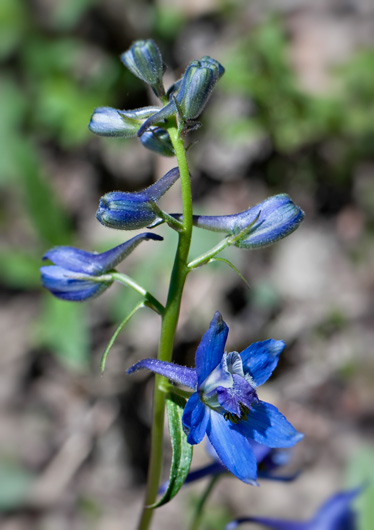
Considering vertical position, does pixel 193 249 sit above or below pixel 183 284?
above

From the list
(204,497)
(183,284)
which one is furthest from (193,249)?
(183,284)

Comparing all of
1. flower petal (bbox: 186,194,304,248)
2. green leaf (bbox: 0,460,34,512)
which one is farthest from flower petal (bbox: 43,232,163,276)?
green leaf (bbox: 0,460,34,512)

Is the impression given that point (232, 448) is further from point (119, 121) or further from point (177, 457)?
point (119, 121)

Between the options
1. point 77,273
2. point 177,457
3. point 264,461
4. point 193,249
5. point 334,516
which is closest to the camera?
point 177,457

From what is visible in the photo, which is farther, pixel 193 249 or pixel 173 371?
pixel 193 249

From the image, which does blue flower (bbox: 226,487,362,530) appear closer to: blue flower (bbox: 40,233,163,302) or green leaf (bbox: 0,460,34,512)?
blue flower (bbox: 40,233,163,302)

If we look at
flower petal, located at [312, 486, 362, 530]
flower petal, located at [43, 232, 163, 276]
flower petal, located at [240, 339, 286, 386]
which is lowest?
flower petal, located at [312, 486, 362, 530]

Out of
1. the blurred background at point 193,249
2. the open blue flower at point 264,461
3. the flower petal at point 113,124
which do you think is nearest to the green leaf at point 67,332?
the blurred background at point 193,249

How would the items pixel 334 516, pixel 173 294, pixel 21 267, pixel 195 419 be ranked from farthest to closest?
1. pixel 21 267
2. pixel 334 516
3. pixel 173 294
4. pixel 195 419

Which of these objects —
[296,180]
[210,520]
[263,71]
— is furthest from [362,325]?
[263,71]
